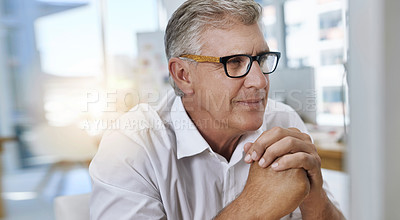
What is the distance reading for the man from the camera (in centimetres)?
55

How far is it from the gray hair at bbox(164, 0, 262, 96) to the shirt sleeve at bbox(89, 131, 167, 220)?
7.6 inches

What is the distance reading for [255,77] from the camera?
570mm

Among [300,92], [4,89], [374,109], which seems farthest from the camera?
[374,109]

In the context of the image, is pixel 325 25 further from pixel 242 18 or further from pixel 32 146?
pixel 32 146

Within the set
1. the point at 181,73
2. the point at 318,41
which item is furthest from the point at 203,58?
the point at 318,41

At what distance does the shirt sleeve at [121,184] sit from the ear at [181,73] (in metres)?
0.14

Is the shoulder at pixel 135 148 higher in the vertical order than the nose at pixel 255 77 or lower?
lower

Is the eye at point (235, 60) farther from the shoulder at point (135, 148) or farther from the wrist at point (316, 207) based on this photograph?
the wrist at point (316, 207)

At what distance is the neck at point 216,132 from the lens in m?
0.60

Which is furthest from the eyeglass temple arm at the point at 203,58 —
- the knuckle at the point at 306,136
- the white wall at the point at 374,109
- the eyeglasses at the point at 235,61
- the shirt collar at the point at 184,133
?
the white wall at the point at 374,109

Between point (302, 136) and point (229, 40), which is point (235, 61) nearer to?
point (229, 40)

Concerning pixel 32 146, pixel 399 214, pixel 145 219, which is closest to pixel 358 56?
pixel 399 214

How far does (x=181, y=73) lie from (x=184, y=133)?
4.5 inches

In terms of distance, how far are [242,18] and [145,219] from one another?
1.24 feet
